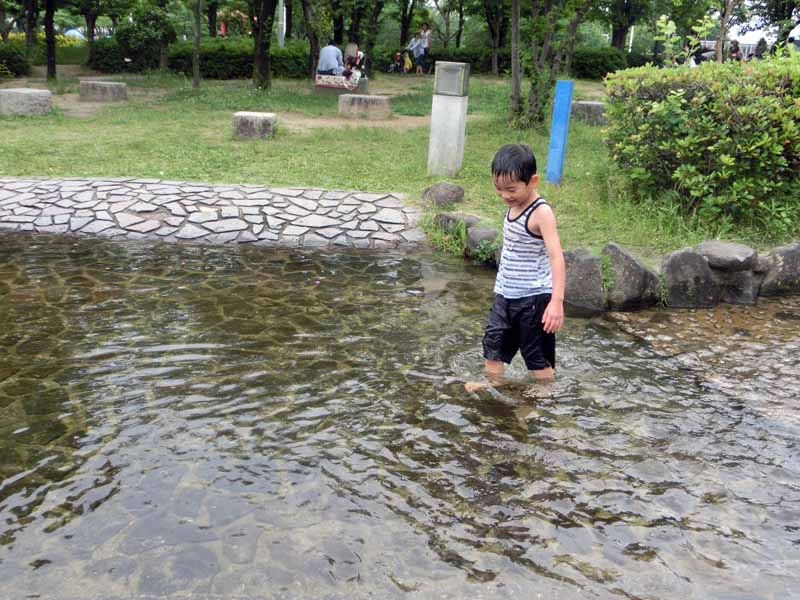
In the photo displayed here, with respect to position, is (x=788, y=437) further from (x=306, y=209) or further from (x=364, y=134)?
(x=364, y=134)

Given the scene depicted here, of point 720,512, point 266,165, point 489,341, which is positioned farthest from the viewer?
point 266,165

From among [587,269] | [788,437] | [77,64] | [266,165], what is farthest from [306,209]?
[77,64]

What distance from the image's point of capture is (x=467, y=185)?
29.9 ft

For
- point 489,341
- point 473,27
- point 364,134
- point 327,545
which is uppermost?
point 473,27

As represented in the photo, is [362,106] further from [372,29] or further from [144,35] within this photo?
[144,35]

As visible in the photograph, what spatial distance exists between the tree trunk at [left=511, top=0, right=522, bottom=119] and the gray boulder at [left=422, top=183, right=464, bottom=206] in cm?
486

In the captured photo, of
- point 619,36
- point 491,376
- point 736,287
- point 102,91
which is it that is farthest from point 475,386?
point 619,36

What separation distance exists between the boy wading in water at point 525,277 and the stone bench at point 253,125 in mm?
8273

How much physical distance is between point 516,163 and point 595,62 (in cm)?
2526

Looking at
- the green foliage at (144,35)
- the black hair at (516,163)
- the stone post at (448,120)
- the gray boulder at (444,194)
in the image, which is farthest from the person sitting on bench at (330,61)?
the black hair at (516,163)

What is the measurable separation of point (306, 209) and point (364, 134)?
480cm

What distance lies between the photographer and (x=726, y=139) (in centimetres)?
686

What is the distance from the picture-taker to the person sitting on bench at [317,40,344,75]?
17.6 meters

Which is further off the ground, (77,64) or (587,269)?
(77,64)
